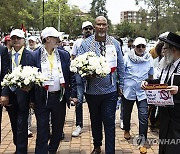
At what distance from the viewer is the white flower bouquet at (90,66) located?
4676 millimetres

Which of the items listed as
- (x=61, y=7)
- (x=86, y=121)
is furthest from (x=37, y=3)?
(x=86, y=121)

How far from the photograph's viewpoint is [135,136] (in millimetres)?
6590

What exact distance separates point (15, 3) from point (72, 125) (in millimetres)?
26547

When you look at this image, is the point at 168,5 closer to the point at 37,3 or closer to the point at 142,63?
the point at 37,3

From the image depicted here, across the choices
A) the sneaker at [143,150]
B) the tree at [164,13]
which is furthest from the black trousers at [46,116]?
the tree at [164,13]

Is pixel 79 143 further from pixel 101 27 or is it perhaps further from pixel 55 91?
pixel 101 27

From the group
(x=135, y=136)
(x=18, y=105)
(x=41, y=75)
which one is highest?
(x=41, y=75)

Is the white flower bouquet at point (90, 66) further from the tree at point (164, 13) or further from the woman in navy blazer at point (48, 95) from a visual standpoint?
the tree at point (164, 13)

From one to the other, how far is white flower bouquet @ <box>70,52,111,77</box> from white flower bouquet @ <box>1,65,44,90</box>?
53cm

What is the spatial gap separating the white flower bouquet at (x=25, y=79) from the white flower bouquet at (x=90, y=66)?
531 mm

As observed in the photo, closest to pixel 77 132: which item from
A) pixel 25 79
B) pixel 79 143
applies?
pixel 79 143

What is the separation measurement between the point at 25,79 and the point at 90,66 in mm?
868

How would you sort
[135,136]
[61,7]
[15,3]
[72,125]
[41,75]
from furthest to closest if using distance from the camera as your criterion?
[61,7] → [15,3] → [72,125] → [135,136] → [41,75]

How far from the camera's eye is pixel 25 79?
4.51 metres
